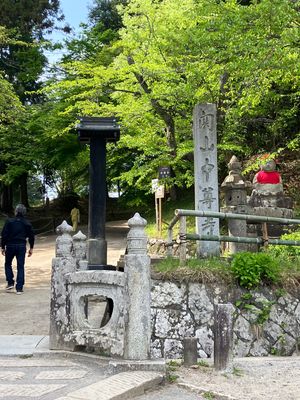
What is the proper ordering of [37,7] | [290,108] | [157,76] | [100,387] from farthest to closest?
[37,7] < [290,108] < [157,76] < [100,387]

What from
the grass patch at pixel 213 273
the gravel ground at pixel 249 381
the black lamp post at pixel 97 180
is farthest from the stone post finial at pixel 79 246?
the gravel ground at pixel 249 381

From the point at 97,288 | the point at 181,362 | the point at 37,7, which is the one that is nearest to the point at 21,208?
the point at 97,288

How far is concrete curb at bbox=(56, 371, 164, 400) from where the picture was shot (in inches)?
166

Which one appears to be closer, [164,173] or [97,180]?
[97,180]

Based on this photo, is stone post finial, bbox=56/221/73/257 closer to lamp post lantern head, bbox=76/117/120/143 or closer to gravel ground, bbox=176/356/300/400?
gravel ground, bbox=176/356/300/400

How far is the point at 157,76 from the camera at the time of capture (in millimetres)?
14070

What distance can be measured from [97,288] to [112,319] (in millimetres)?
461

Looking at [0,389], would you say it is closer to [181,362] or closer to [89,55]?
[181,362]

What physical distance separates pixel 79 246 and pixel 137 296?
144 inches

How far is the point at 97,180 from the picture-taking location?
8.62 meters

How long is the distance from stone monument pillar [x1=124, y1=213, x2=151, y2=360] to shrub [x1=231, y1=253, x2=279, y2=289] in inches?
87.4

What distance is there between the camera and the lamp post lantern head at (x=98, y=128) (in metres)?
8.50

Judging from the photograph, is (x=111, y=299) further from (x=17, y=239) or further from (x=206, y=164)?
(x=17, y=239)

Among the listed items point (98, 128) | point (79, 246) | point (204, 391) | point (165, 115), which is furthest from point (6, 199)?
point (204, 391)
